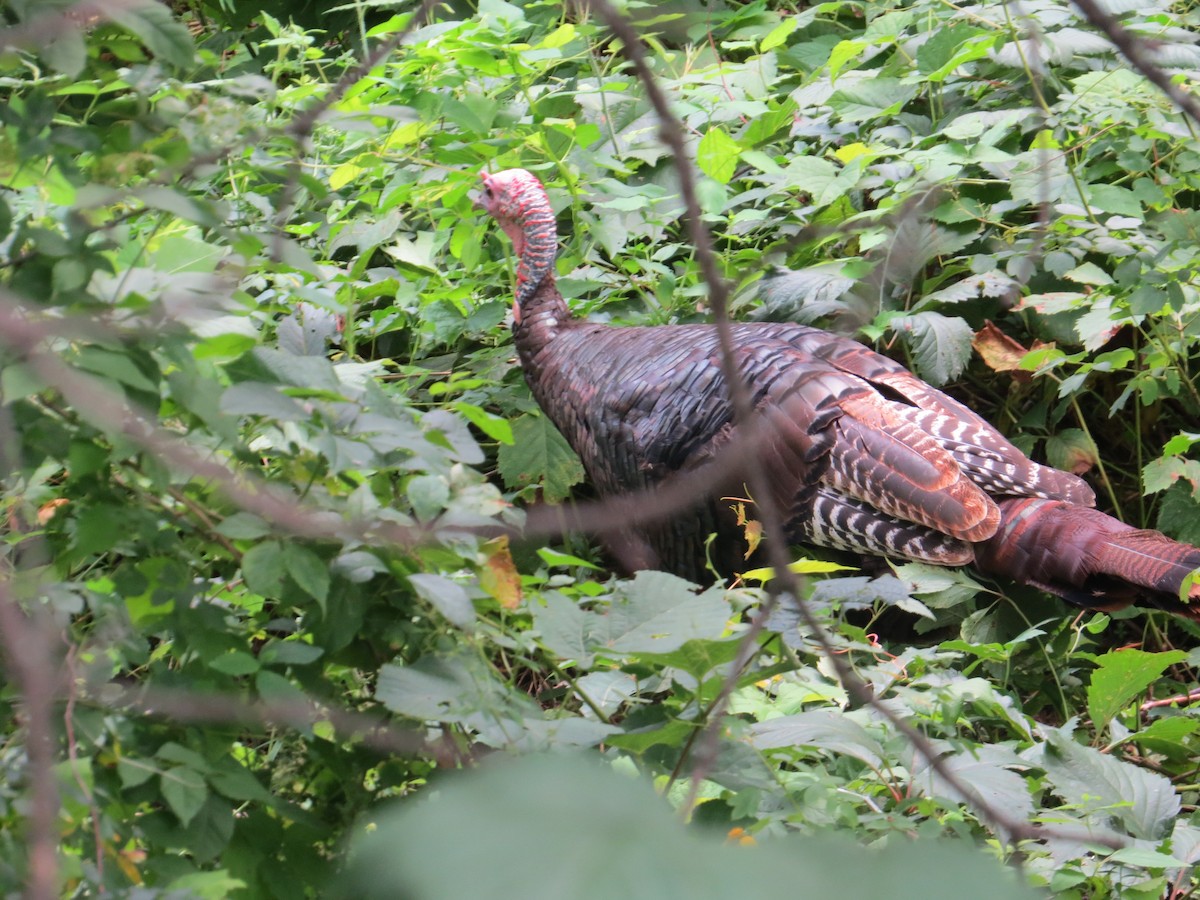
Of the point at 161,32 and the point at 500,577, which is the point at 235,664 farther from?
the point at 161,32

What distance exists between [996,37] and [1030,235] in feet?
1.64

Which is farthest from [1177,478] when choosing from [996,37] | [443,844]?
[443,844]

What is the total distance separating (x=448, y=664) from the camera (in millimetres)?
1009

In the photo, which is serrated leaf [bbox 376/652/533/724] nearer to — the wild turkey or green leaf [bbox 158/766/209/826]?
green leaf [bbox 158/766/209/826]

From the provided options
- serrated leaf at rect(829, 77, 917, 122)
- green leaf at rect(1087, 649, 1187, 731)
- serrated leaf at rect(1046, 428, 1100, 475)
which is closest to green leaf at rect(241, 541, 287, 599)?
green leaf at rect(1087, 649, 1187, 731)

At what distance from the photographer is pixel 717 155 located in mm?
2922

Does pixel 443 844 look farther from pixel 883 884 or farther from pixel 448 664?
pixel 448 664

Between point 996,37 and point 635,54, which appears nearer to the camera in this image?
point 635,54

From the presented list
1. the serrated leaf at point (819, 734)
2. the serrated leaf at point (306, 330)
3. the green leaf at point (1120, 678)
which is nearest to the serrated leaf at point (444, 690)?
the serrated leaf at point (819, 734)

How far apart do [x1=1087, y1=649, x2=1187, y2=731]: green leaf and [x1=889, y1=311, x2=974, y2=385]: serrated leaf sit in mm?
1078

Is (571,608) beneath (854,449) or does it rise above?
above

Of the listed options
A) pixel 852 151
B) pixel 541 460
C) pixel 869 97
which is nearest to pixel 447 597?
pixel 541 460

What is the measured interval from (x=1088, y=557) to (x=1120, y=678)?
0.50m

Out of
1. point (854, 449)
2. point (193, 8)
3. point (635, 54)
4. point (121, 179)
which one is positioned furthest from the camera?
point (193, 8)
